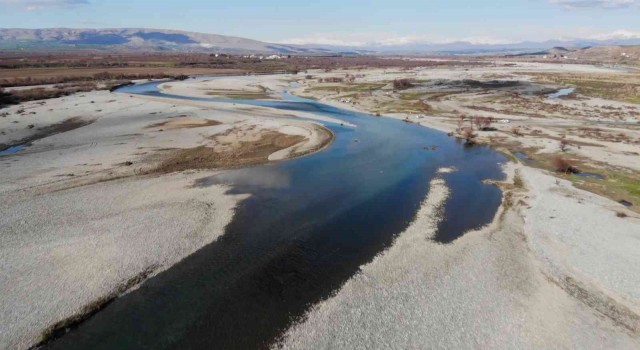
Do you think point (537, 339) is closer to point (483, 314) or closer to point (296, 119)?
point (483, 314)

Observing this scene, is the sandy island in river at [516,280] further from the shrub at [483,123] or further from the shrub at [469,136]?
the shrub at [483,123]

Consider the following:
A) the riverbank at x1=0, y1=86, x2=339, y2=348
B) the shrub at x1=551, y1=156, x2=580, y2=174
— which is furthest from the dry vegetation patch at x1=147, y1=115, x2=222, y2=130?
the shrub at x1=551, y1=156, x2=580, y2=174

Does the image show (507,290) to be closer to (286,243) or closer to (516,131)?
A: (286,243)

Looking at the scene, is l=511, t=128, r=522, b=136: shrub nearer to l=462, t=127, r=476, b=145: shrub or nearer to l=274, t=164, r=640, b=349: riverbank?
l=462, t=127, r=476, b=145: shrub

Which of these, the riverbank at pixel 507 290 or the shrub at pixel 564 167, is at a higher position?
the shrub at pixel 564 167

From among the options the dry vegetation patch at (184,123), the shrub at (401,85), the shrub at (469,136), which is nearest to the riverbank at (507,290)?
the shrub at (469,136)

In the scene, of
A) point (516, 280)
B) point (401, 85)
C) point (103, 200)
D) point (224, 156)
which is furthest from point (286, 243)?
point (401, 85)

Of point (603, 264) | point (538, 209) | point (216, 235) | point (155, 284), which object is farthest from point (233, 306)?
point (538, 209)
